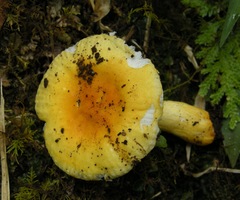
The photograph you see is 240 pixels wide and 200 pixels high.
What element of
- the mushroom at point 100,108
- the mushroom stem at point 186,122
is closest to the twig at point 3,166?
the mushroom at point 100,108

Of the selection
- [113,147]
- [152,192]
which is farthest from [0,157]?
[152,192]

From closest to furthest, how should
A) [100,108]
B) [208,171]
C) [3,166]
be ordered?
[100,108] → [3,166] → [208,171]

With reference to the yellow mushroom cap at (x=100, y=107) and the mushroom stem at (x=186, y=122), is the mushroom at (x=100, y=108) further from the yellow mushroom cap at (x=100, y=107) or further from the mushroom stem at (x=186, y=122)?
the mushroom stem at (x=186, y=122)

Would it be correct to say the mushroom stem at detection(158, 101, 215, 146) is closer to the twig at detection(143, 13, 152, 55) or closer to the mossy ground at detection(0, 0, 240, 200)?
the mossy ground at detection(0, 0, 240, 200)

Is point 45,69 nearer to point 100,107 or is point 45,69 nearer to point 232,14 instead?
point 100,107

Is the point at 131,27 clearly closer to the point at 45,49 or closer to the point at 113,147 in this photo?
the point at 45,49

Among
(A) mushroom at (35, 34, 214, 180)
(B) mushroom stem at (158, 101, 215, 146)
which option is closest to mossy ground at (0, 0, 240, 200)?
(B) mushroom stem at (158, 101, 215, 146)

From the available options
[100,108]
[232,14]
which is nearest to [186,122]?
[100,108]
